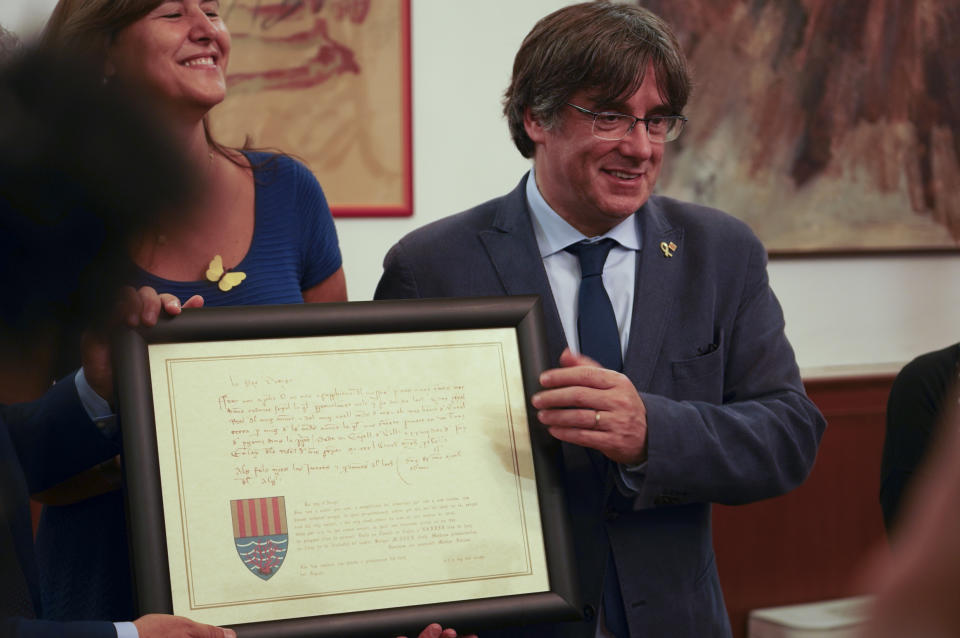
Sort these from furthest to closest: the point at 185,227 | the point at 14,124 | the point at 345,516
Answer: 1. the point at 345,516
2. the point at 185,227
3. the point at 14,124

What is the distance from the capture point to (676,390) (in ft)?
6.19

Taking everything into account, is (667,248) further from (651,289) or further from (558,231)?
(558,231)

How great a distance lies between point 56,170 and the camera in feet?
3.49

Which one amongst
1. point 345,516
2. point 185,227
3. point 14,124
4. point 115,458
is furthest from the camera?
point 115,458

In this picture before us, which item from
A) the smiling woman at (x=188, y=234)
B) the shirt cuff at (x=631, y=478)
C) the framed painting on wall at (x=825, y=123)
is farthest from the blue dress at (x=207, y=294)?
the framed painting on wall at (x=825, y=123)

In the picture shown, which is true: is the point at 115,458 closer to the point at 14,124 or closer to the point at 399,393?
the point at 399,393

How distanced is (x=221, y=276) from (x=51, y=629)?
2.45 feet

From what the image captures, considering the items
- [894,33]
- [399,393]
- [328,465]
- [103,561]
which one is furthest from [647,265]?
[894,33]

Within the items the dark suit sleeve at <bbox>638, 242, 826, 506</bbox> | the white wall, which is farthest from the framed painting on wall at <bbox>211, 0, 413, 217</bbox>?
the dark suit sleeve at <bbox>638, 242, 826, 506</bbox>

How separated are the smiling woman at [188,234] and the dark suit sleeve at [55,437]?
80mm

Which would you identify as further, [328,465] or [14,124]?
[328,465]

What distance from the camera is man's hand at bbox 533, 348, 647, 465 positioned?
1.66 metres

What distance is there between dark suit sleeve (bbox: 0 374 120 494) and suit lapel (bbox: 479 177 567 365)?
0.77 meters

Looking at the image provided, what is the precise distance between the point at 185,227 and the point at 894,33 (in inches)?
148
